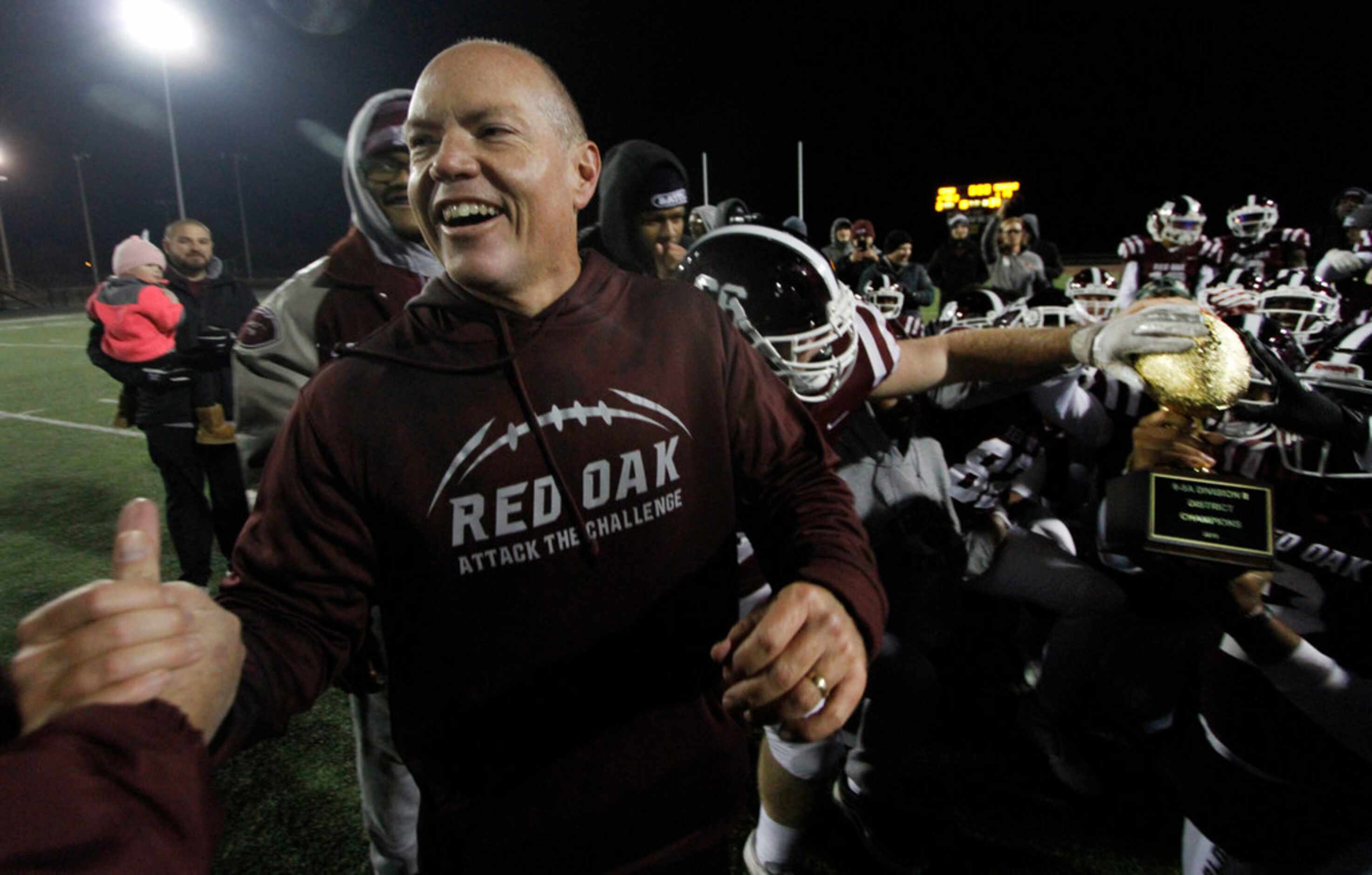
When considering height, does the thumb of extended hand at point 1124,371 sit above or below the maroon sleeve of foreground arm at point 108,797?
above

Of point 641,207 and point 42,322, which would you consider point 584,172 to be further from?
point 42,322

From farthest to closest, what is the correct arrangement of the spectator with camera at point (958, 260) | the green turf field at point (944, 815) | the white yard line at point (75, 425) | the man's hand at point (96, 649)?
the spectator with camera at point (958, 260)
the white yard line at point (75, 425)
the green turf field at point (944, 815)
the man's hand at point (96, 649)

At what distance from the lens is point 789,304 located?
1.99 m

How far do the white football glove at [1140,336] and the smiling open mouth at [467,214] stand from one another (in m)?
1.40

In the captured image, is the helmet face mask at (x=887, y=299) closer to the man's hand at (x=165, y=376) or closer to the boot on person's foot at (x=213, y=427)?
the boot on person's foot at (x=213, y=427)

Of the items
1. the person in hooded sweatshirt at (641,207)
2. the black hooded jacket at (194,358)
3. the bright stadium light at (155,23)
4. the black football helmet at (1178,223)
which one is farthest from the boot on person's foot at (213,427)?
the bright stadium light at (155,23)

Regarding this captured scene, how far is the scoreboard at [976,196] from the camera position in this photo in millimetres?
28656

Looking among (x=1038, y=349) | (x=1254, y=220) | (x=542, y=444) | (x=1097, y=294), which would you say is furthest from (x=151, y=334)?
(x=1254, y=220)

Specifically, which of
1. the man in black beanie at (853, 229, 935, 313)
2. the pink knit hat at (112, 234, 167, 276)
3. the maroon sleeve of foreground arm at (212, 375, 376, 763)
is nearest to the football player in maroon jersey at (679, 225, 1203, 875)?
the maroon sleeve of foreground arm at (212, 375, 376, 763)

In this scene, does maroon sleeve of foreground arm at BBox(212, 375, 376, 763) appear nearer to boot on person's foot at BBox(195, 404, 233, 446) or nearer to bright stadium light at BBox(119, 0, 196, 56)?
boot on person's foot at BBox(195, 404, 233, 446)

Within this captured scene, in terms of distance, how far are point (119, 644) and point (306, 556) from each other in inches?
17.2

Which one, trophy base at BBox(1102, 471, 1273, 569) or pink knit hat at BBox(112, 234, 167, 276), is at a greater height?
pink knit hat at BBox(112, 234, 167, 276)

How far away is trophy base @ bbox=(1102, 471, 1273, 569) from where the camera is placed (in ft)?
5.14

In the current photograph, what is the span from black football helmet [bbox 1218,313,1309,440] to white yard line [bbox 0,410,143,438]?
9.33m
